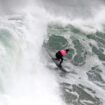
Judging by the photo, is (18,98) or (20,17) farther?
(20,17)

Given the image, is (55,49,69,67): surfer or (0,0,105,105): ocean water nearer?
(0,0,105,105): ocean water

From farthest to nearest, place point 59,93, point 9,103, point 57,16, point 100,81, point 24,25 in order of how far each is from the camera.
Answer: point 57,16
point 24,25
point 100,81
point 59,93
point 9,103

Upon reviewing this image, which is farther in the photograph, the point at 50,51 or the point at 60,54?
Answer: the point at 50,51

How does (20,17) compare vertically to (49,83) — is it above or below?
above

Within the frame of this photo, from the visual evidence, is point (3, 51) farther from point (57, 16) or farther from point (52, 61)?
point (57, 16)

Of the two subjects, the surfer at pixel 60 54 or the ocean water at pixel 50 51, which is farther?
the surfer at pixel 60 54

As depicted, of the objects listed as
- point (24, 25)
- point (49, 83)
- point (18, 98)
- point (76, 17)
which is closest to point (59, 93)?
point (49, 83)

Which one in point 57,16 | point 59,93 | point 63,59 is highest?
point 57,16

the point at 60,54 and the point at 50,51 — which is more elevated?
the point at 50,51
